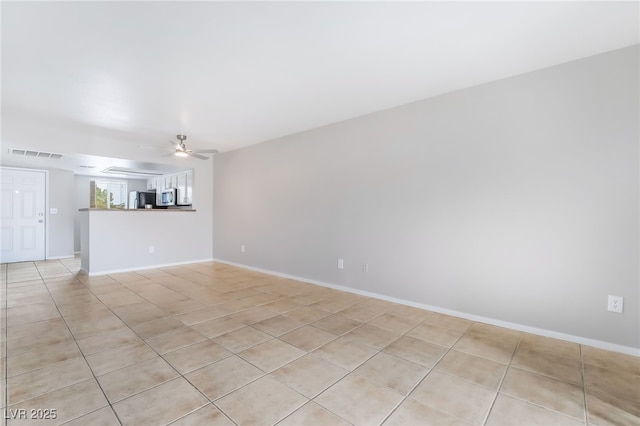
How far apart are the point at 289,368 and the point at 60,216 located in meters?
7.22

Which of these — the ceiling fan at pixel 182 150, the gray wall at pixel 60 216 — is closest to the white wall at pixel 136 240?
the ceiling fan at pixel 182 150

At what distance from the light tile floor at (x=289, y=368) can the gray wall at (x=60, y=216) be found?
4018 millimetres

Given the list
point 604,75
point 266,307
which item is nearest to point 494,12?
point 604,75

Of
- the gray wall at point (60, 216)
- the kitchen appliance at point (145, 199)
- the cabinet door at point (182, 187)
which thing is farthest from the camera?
the kitchen appliance at point (145, 199)

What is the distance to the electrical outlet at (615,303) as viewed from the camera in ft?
7.20

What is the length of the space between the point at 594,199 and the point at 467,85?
146cm

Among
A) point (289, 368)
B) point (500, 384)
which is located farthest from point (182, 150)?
point (500, 384)

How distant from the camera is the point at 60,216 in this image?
6422 mm

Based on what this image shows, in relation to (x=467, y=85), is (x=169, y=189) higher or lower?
lower

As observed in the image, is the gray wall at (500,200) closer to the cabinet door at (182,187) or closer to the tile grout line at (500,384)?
the tile grout line at (500,384)

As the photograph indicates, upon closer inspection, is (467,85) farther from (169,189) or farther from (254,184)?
(169,189)

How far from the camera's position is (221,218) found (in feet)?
19.4

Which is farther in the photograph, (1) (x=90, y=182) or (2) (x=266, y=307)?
(1) (x=90, y=182)

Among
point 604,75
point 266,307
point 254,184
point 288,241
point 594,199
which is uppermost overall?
point 604,75
